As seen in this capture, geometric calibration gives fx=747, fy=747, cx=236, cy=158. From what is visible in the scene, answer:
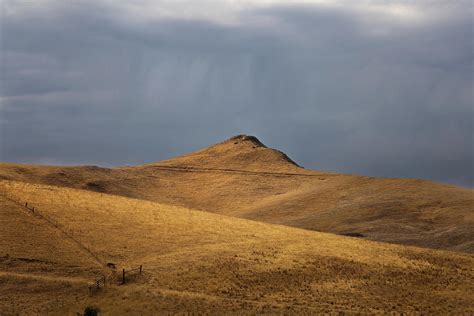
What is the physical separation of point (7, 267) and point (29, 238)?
6203 mm

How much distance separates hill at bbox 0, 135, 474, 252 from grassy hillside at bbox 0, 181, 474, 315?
13877mm

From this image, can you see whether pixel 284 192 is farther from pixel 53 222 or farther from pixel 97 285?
pixel 97 285

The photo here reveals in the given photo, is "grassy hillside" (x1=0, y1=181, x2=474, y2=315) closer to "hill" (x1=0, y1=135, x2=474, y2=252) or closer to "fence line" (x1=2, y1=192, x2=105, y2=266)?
"fence line" (x1=2, y1=192, x2=105, y2=266)

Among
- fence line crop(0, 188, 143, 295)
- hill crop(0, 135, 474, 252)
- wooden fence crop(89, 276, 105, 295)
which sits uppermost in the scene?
hill crop(0, 135, 474, 252)

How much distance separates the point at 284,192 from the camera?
119 m

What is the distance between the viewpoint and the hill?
3568 inches

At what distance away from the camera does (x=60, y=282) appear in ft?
186

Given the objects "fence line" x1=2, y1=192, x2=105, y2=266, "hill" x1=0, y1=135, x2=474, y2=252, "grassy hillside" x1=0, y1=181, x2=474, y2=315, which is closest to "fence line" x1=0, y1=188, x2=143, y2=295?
"fence line" x1=2, y1=192, x2=105, y2=266

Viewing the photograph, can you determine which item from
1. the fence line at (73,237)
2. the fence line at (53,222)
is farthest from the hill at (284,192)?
the fence line at (73,237)

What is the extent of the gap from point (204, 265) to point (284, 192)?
57412 millimetres

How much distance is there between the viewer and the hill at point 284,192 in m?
90.6

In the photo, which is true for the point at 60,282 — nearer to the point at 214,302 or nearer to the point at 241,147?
the point at 214,302

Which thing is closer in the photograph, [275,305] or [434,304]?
[275,305]

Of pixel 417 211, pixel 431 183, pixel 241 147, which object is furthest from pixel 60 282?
pixel 241 147
